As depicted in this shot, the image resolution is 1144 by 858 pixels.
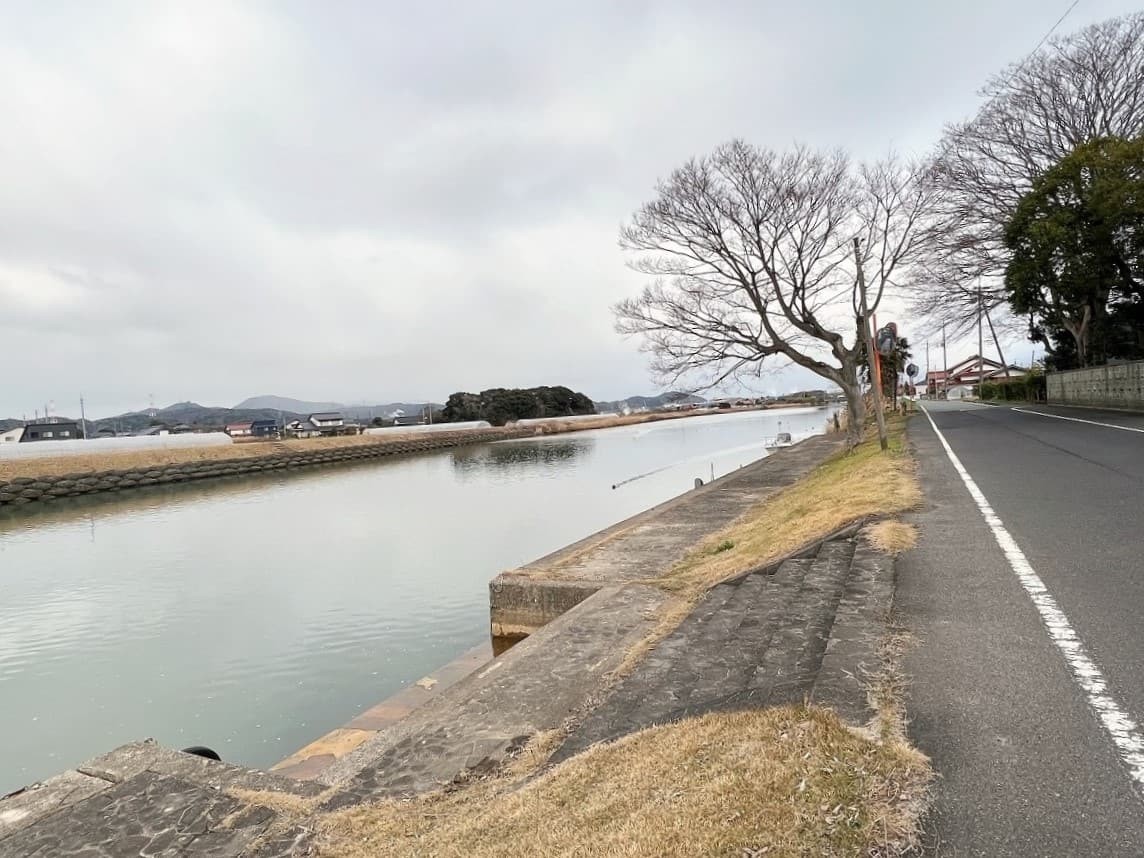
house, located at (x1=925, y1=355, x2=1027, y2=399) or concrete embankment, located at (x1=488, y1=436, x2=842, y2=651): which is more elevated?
house, located at (x1=925, y1=355, x2=1027, y2=399)

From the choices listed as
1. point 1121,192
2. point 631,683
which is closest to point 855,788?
point 631,683

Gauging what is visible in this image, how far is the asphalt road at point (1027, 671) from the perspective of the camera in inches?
94.3

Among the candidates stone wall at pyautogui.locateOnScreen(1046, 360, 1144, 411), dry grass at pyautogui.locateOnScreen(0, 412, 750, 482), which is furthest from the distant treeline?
stone wall at pyautogui.locateOnScreen(1046, 360, 1144, 411)

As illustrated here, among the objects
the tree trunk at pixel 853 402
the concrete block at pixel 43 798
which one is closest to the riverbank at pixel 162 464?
the concrete block at pixel 43 798

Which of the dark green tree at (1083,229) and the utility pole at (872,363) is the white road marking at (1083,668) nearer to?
the utility pole at (872,363)

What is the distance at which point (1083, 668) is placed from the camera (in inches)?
140

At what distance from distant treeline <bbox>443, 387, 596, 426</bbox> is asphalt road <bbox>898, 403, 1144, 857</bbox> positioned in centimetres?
10240

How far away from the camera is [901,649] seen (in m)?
4.05

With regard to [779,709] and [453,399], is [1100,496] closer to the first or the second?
[779,709]

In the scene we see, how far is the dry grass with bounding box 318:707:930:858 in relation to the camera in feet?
7.85

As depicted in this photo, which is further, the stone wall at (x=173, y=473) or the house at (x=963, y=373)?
the house at (x=963, y=373)

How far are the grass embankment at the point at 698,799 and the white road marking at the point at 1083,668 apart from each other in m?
0.83

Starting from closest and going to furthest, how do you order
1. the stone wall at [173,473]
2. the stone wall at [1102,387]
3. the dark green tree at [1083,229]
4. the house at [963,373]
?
1. the dark green tree at [1083,229]
2. the stone wall at [1102,387]
3. the stone wall at [173,473]
4. the house at [963,373]

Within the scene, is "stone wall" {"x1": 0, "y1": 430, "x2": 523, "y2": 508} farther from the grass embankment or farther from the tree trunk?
the grass embankment
